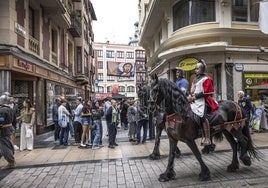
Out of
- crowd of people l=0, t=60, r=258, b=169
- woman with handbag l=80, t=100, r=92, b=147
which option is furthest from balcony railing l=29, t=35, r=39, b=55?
woman with handbag l=80, t=100, r=92, b=147

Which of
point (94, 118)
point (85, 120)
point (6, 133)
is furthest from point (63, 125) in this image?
point (6, 133)

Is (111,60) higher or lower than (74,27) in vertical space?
higher

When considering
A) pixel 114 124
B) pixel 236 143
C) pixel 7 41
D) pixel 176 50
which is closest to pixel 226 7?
pixel 176 50

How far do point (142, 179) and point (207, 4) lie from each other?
1152 centimetres

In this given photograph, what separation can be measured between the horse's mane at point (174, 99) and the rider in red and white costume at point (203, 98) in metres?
0.27

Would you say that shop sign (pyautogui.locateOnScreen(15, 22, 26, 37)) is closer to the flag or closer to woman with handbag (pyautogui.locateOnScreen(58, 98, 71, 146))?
woman with handbag (pyautogui.locateOnScreen(58, 98, 71, 146))

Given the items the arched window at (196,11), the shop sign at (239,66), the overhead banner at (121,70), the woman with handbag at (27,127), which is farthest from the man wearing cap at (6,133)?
the overhead banner at (121,70)

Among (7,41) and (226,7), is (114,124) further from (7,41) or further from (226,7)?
(226,7)

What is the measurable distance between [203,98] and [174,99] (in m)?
0.67

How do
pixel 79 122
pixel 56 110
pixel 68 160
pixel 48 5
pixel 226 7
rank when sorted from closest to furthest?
1. pixel 68 160
2. pixel 79 122
3. pixel 56 110
4. pixel 226 7
5. pixel 48 5

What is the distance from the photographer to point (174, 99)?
5629mm

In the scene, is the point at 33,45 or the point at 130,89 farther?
the point at 130,89

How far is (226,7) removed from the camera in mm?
14086

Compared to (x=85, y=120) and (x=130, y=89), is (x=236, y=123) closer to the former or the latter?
(x=85, y=120)
